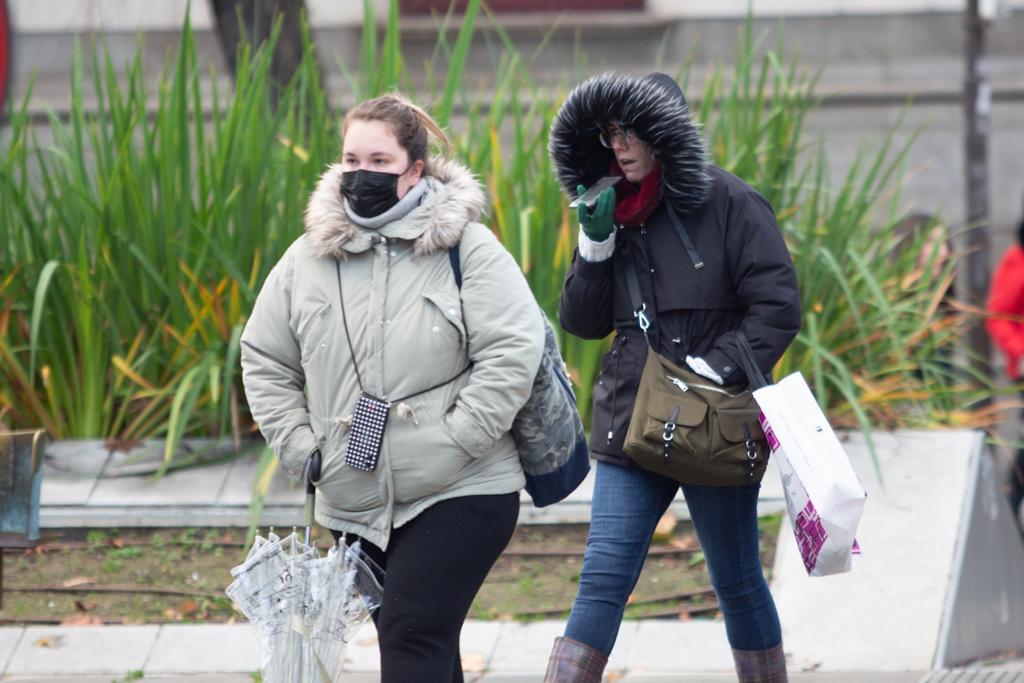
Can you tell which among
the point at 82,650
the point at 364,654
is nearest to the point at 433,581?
the point at 364,654

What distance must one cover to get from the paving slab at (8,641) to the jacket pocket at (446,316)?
2312 mm

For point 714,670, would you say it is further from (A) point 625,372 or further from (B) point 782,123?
(B) point 782,123

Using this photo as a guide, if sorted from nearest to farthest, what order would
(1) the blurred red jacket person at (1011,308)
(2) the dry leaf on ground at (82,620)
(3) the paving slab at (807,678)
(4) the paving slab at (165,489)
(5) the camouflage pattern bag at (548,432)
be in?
(5) the camouflage pattern bag at (548,432) → (3) the paving slab at (807,678) → (2) the dry leaf on ground at (82,620) → (4) the paving slab at (165,489) → (1) the blurred red jacket person at (1011,308)

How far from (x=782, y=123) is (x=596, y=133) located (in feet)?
9.58

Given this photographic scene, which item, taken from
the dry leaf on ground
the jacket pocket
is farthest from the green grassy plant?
the jacket pocket

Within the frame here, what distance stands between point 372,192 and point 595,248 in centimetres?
64

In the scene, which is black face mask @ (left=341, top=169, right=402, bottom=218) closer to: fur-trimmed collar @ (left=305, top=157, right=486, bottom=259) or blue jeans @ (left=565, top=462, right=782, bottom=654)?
fur-trimmed collar @ (left=305, top=157, right=486, bottom=259)

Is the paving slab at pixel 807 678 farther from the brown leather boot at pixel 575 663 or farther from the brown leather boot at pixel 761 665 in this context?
the brown leather boot at pixel 575 663

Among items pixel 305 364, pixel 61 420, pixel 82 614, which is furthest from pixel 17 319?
pixel 305 364

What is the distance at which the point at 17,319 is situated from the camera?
6.23 m

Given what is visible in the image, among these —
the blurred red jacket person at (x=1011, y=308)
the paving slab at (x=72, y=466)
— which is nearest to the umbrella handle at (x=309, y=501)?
the paving slab at (x=72, y=466)

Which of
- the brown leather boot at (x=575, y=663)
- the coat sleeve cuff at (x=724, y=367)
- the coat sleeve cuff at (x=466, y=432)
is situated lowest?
the brown leather boot at (x=575, y=663)

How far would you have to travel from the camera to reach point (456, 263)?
11.5 ft

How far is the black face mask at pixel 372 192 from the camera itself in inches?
137
